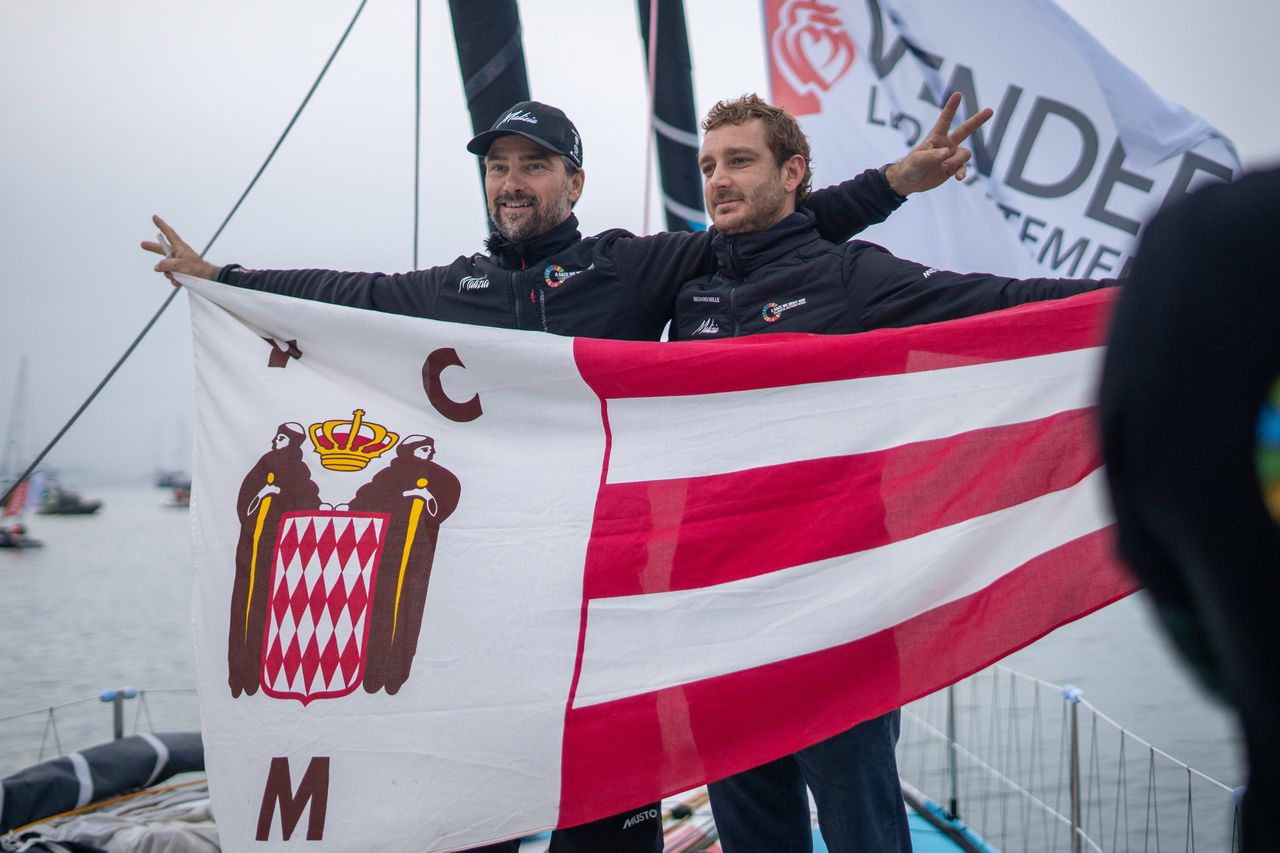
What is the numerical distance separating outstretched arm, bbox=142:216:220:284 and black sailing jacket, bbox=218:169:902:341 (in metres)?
0.37

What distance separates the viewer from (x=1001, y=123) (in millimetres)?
4668

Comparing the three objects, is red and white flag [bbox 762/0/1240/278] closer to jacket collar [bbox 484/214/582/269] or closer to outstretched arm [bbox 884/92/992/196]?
outstretched arm [bbox 884/92/992/196]

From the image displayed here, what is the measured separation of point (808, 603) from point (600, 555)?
1.50 feet

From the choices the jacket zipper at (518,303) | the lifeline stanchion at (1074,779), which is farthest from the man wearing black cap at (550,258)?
the lifeline stanchion at (1074,779)

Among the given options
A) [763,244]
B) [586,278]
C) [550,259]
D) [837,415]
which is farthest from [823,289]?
[550,259]

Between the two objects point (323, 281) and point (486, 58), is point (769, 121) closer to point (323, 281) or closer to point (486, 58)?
point (323, 281)

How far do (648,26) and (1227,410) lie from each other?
5335mm

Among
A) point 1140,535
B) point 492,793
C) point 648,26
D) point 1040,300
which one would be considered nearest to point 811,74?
point 648,26

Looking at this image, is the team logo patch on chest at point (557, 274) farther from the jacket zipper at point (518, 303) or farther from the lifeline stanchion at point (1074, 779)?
the lifeline stanchion at point (1074, 779)

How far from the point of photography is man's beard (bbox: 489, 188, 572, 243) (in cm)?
276

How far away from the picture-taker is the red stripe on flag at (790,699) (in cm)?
220

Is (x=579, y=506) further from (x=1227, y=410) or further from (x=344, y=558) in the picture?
(x=1227, y=410)

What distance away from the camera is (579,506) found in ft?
7.91

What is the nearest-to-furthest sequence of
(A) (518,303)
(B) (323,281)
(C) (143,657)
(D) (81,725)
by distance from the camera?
(A) (518,303)
(B) (323,281)
(D) (81,725)
(C) (143,657)
